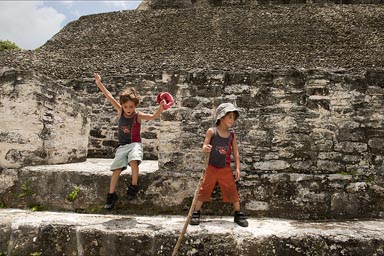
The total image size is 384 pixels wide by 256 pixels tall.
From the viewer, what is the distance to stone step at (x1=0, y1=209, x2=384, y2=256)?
2.58 m

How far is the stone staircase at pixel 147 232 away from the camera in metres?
2.59

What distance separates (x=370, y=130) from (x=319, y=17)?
17784mm

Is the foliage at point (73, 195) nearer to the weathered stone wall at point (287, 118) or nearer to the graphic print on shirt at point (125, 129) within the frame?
the graphic print on shirt at point (125, 129)

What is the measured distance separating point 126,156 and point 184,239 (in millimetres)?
1074

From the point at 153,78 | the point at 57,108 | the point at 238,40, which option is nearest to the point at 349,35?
the point at 238,40

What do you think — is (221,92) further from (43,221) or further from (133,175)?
(43,221)

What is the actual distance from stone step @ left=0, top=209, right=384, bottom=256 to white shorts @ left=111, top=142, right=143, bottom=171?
21.9 inches

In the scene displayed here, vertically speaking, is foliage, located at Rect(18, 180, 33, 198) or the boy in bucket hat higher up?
the boy in bucket hat

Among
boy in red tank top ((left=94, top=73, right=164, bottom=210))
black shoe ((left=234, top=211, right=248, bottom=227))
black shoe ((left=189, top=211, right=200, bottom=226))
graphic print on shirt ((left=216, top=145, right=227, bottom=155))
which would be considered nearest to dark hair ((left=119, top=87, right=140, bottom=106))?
boy in red tank top ((left=94, top=73, right=164, bottom=210))

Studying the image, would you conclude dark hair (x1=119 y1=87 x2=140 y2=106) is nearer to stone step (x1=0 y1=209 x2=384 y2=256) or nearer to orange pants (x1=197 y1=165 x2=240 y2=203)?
orange pants (x1=197 y1=165 x2=240 y2=203)

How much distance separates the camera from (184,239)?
8.69 feet

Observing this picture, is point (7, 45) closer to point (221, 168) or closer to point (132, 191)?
point (132, 191)

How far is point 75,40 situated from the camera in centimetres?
1847

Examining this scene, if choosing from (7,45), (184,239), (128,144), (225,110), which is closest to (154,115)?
(128,144)
